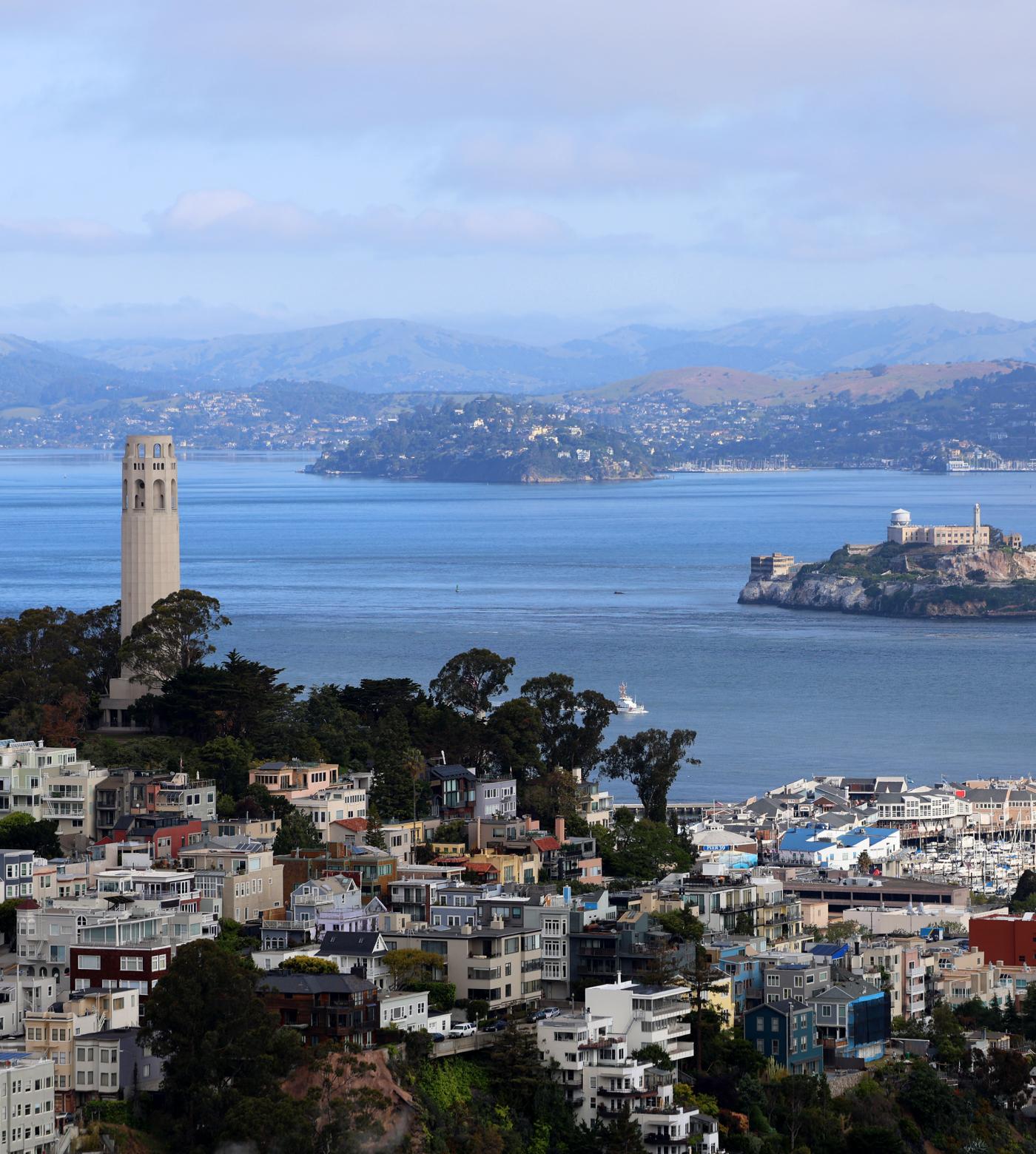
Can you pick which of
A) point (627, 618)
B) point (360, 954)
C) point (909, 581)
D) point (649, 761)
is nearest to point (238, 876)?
point (360, 954)

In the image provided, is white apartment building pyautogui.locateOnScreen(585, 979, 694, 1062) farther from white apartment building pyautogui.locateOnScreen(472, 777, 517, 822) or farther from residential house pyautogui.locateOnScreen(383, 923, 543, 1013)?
white apartment building pyautogui.locateOnScreen(472, 777, 517, 822)

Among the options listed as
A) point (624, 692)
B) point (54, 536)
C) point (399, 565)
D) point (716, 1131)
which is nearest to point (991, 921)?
point (716, 1131)

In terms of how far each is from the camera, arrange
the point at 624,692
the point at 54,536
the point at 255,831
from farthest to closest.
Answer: the point at 54,536
the point at 624,692
the point at 255,831

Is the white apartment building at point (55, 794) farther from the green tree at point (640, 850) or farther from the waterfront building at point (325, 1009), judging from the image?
the waterfront building at point (325, 1009)

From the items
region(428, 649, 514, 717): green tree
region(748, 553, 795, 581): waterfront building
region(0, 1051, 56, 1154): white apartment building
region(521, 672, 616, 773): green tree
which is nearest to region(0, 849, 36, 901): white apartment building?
region(0, 1051, 56, 1154): white apartment building

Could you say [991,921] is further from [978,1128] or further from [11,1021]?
[11,1021]

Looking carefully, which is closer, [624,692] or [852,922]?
[852,922]
